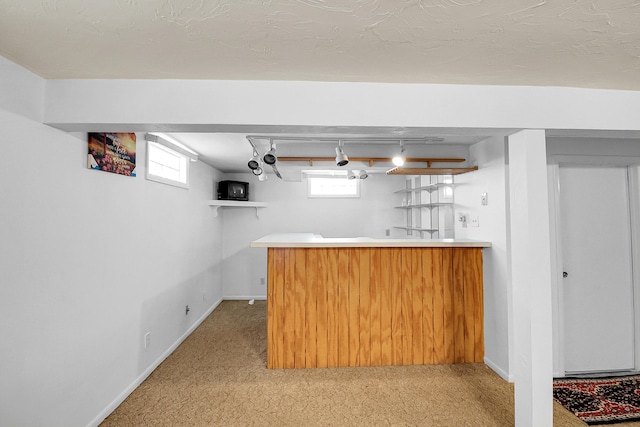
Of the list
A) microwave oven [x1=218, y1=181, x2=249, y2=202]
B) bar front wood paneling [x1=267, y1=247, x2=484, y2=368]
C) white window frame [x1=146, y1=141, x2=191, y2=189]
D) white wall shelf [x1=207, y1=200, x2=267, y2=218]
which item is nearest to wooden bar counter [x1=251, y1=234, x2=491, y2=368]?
bar front wood paneling [x1=267, y1=247, x2=484, y2=368]

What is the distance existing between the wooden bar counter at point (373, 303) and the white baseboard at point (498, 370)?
8 cm

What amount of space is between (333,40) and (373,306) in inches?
90.9

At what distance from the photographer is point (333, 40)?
46.0 inches

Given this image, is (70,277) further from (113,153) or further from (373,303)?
(373,303)

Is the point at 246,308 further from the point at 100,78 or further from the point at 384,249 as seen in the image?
the point at 100,78

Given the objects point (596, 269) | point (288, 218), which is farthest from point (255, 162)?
point (596, 269)

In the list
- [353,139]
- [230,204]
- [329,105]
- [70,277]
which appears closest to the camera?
[329,105]

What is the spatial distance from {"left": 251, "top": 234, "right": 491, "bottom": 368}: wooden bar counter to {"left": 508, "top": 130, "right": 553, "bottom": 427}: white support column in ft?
3.42

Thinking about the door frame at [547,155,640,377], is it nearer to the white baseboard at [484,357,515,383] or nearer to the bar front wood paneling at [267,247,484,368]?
the white baseboard at [484,357,515,383]

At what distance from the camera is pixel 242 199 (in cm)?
461

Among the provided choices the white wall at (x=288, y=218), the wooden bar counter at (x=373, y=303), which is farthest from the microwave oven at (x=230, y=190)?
the wooden bar counter at (x=373, y=303)

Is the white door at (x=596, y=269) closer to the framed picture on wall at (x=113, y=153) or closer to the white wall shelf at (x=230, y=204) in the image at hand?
the framed picture on wall at (x=113, y=153)

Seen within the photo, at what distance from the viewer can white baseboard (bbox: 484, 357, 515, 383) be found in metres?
2.35

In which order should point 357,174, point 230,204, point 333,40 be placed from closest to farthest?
point 333,40
point 357,174
point 230,204
